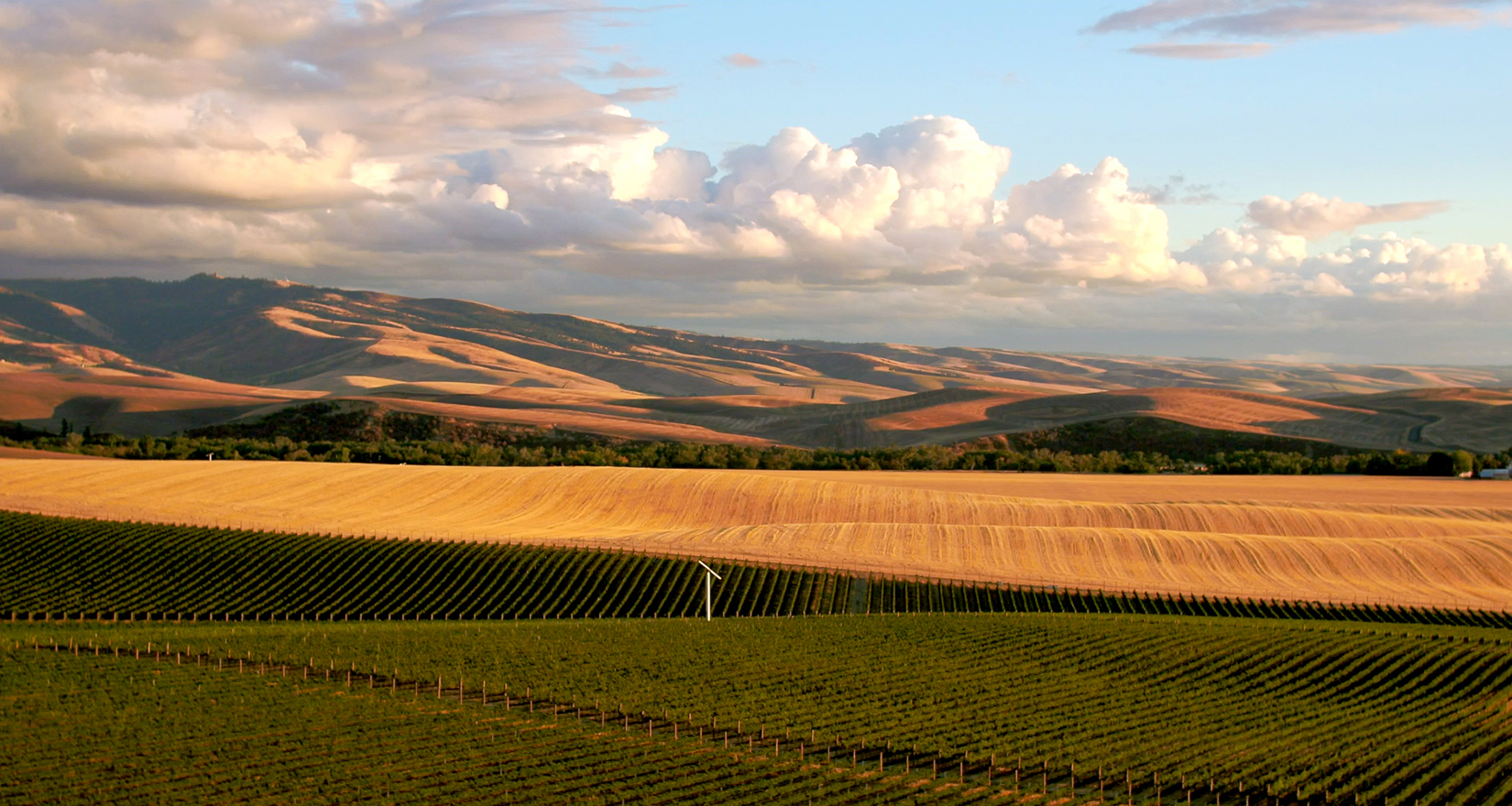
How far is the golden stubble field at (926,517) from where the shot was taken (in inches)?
2387

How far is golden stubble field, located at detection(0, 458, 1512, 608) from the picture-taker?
60625mm

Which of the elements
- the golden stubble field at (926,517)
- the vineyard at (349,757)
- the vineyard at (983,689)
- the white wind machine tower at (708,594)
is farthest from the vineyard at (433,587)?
the vineyard at (349,757)

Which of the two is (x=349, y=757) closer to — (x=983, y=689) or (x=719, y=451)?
(x=983, y=689)

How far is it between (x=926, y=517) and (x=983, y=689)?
4013 centimetres

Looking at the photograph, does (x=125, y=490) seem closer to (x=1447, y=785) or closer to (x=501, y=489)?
(x=501, y=489)

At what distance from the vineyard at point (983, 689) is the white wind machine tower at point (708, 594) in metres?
1.56

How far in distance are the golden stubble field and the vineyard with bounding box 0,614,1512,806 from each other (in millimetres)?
11453

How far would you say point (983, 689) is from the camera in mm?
37125

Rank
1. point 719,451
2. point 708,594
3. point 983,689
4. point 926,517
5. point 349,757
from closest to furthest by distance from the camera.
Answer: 1. point 349,757
2. point 983,689
3. point 708,594
4. point 926,517
5. point 719,451

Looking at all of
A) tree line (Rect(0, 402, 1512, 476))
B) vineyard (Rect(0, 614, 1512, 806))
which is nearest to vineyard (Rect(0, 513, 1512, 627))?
vineyard (Rect(0, 614, 1512, 806))

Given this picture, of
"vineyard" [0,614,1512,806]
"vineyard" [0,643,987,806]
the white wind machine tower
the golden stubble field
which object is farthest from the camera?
the golden stubble field

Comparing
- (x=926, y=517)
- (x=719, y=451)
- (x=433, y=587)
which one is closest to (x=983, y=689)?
(x=433, y=587)

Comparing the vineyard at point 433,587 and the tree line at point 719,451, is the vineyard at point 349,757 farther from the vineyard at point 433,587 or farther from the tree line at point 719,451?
the tree line at point 719,451

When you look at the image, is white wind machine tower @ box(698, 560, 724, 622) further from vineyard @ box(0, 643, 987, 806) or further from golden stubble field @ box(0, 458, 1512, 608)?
vineyard @ box(0, 643, 987, 806)
